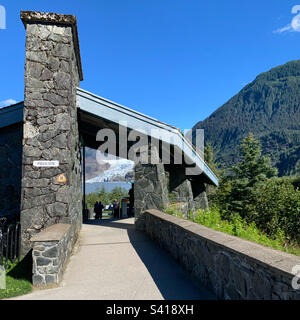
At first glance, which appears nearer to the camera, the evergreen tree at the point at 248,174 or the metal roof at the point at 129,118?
the metal roof at the point at 129,118

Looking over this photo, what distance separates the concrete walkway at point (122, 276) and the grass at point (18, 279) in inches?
8.6

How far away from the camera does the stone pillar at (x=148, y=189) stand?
34.4 feet

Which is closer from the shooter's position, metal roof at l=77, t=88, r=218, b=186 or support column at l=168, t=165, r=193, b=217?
metal roof at l=77, t=88, r=218, b=186

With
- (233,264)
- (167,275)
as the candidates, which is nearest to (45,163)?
(167,275)

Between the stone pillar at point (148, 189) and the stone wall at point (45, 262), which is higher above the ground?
the stone pillar at point (148, 189)

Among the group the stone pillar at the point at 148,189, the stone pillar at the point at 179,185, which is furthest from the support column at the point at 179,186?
the stone pillar at the point at 148,189

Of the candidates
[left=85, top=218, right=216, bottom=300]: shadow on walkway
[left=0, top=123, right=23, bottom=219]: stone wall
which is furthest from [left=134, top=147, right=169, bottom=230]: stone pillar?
[left=0, top=123, right=23, bottom=219]: stone wall

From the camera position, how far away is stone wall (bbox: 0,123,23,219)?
9125 mm

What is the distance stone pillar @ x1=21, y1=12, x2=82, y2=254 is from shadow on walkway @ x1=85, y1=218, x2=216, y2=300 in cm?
229

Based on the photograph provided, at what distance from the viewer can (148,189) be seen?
10602 mm

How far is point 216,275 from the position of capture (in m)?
4.14

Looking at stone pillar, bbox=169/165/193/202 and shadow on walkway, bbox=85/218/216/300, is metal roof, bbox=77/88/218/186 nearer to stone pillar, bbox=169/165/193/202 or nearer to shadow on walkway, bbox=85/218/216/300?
shadow on walkway, bbox=85/218/216/300

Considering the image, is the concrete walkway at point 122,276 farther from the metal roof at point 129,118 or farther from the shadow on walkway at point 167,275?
the metal roof at point 129,118

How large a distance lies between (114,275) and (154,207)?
5.14m
